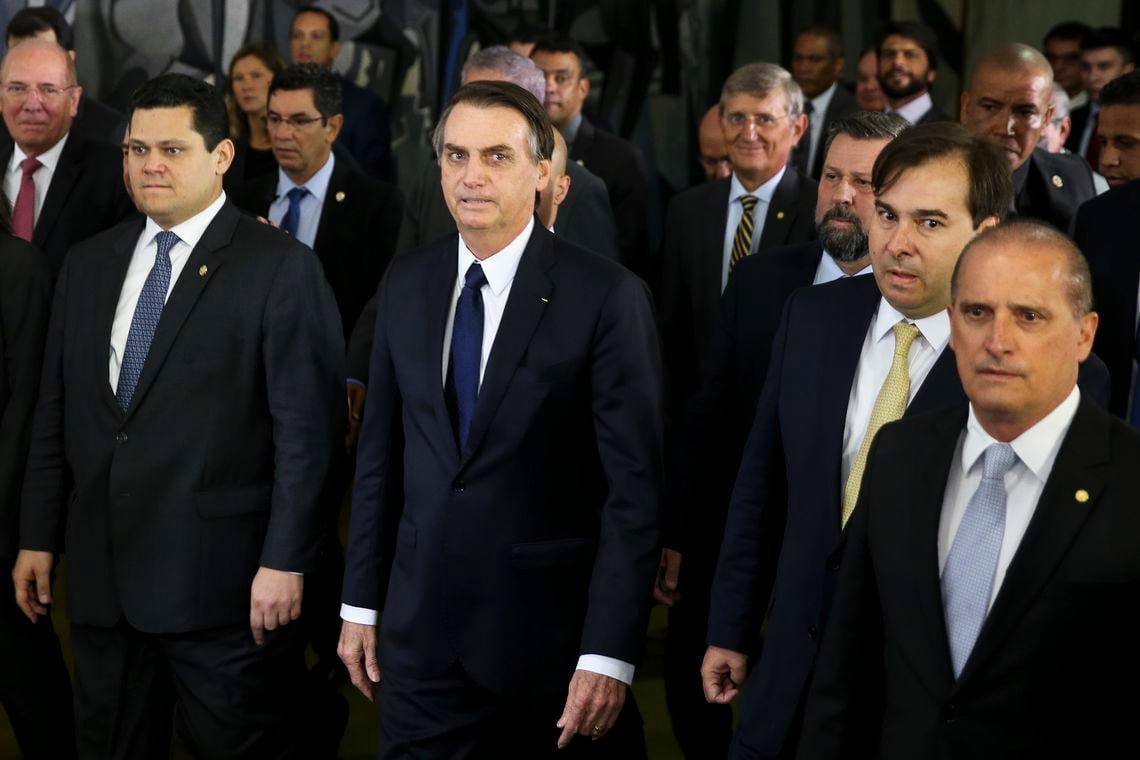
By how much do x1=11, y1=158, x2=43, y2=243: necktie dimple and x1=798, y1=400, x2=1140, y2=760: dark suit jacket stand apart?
11.0 feet

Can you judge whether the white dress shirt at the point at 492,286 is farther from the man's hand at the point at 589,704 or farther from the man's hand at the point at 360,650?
the man's hand at the point at 360,650

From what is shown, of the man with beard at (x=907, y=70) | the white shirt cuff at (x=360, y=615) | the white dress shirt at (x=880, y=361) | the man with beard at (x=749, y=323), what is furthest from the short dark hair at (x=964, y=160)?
the man with beard at (x=907, y=70)

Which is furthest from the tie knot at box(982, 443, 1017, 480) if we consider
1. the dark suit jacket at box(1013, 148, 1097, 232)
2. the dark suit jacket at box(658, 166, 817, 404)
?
the dark suit jacket at box(1013, 148, 1097, 232)

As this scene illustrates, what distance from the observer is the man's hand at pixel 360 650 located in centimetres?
327

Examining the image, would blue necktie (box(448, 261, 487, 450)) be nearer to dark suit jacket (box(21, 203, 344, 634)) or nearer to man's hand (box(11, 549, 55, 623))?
dark suit jacket (box(21, 203, 344, 634))

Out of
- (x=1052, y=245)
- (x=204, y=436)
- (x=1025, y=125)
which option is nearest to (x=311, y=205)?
(x=204, y=436)

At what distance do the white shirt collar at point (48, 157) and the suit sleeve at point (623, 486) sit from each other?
2.63 metres

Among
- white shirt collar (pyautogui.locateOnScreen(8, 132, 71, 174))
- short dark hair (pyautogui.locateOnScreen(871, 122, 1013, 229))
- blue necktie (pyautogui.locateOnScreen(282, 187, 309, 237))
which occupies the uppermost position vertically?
short dark hair (pyautogui.locateOnScreen(871, 122, 1013, 229))

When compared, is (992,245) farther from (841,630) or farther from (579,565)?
(579,565)

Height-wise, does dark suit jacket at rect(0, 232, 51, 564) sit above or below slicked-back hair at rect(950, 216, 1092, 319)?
below

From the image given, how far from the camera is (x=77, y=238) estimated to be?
496 centimetres

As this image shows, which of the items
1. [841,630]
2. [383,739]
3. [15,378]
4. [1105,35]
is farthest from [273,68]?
[841,630]

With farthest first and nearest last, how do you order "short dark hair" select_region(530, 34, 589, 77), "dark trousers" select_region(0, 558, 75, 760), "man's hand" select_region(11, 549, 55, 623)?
"short dark hair" select_region(530, 34, 589, 77), "dark trousers" select_region(0, 558, 75, 760), "man's hand" select_region(11, 549, 55, 623)

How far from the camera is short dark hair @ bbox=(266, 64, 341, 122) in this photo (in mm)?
5633
